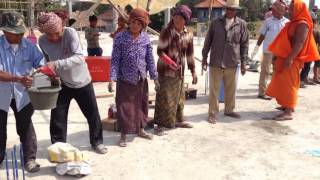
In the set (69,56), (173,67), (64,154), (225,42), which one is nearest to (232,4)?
(225,42)

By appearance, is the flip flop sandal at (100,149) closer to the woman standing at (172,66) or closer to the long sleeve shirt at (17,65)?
the woman standing at (172,66)

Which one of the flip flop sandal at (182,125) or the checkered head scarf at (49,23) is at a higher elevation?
the checkered head scarf at (49,23)

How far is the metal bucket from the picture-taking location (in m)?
3.91

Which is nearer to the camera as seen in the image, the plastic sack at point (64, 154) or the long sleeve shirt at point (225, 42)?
the plastic sack at point (64, 154)

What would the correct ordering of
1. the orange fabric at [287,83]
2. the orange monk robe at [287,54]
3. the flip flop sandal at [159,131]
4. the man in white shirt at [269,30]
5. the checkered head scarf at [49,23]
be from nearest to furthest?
1. the checkered head scarf at [49,23]
2. the flip flop sandal at [159,131]
3. the orange monk robe at [287,54]
4. the orange fabric at [287,83]
5. the man in white shirt at [269,30]

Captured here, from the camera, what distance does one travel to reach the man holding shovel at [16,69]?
387 centimetres

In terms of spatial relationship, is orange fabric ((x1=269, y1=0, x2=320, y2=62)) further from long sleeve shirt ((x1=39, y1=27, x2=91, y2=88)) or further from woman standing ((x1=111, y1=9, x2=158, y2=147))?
long sleeve shirt ((x1=39, y1=27, x2=91, y2=88))

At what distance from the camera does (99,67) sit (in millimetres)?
9430

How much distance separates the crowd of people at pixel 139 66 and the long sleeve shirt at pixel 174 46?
0.04ft

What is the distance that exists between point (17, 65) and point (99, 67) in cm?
537

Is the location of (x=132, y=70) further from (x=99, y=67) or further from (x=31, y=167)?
(x=99, y=67)

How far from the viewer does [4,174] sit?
14.1ft

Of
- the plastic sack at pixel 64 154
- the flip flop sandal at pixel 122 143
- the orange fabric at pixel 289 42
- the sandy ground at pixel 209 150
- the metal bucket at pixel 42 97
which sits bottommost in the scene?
the sandy ground at pixel 209 150

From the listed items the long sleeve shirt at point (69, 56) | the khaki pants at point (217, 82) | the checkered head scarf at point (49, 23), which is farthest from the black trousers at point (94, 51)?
the checkered head scarf at point (49, 23)
